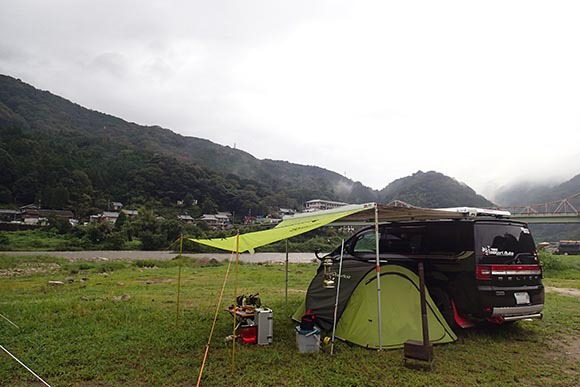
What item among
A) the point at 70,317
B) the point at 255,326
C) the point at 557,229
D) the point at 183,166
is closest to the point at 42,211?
the point at 183,166

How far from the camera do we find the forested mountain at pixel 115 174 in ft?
171

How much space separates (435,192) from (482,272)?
75275mm

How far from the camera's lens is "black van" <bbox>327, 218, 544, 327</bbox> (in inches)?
197

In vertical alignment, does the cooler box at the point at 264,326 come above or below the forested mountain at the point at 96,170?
below

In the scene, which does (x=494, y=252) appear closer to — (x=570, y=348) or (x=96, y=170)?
(x=570, y=348)

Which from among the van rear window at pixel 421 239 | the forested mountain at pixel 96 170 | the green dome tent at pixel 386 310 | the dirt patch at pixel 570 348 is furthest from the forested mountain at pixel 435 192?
the green dome tent at pixel 386 310

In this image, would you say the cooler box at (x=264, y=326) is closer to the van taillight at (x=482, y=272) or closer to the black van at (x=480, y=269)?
the black van at (x=480, y=269)

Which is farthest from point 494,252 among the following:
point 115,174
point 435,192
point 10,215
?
point 435,192

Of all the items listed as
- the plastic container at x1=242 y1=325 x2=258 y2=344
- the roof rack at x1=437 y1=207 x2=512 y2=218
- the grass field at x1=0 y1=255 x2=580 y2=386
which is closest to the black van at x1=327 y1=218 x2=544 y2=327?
the roof rack at x1=437 y1=207 x2=512 y2=218

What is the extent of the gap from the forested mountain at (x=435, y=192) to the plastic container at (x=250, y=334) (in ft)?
207

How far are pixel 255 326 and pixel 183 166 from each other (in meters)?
64.2

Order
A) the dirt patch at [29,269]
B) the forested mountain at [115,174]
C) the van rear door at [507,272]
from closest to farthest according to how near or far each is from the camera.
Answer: the van rear door at [507,272] → the dirt patch at [29,269] → the forested mountain at [115,174]

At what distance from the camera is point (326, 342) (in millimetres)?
5020

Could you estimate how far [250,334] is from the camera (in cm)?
512
